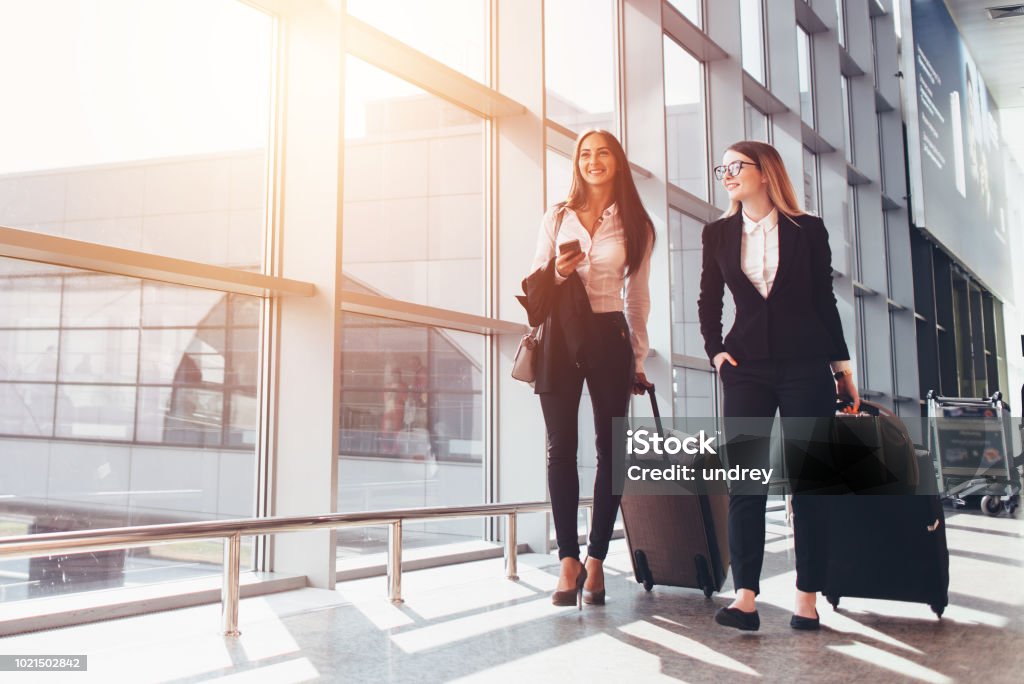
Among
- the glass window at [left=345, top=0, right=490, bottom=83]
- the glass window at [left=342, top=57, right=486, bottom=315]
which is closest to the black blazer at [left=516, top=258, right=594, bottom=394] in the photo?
the glass window at [left=342, top=57, right=486, bottom=315]

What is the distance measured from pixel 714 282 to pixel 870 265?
8.70m

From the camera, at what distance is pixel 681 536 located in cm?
274

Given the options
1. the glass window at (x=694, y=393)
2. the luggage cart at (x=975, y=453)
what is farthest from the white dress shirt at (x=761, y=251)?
the luggage cart at (x=975, y=453)

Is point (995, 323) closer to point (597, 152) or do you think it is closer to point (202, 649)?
point (597, 152)

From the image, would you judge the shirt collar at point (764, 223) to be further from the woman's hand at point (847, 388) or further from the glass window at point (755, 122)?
the glass window at point (755, 122)

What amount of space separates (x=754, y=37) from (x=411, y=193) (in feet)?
18.2

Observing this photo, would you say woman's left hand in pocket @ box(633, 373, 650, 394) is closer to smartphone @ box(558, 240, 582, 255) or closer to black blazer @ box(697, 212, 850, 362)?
black blazer @ box(697, 212, 850, 362)

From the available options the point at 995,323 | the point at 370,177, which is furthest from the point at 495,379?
the point at 995,323

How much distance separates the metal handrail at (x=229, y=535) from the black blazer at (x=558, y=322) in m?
0.70

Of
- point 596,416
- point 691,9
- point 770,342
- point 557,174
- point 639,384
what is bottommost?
point 596,416

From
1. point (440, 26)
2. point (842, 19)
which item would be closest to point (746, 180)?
point (440, 26)

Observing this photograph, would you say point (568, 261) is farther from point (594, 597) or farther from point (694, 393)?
point (694, 393)

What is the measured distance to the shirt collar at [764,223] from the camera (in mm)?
2422

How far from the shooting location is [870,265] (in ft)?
33.8
